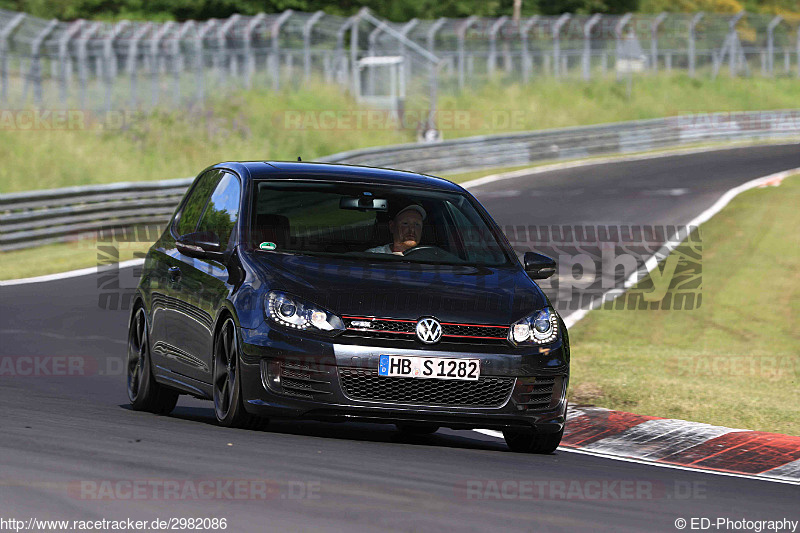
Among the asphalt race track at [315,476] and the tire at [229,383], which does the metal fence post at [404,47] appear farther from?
the tire at [229,383]

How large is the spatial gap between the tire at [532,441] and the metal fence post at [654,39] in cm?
4411

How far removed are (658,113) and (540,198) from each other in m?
25.7

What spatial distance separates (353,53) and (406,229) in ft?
113

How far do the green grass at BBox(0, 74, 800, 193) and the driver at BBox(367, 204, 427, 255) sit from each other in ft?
74.3

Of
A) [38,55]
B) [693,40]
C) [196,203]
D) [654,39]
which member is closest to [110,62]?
[38,55]

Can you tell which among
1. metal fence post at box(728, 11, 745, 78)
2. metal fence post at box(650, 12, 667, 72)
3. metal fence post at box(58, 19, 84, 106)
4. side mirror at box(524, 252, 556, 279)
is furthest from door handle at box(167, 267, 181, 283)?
metal fence post at box(728, 11, 745, 78)

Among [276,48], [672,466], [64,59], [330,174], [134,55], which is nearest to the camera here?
[672,466]

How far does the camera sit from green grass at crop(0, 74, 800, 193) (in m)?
33.5

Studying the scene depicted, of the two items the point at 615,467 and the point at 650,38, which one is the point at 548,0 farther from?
the point at 615,467

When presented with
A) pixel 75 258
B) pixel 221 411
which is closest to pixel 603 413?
pixel 221 411

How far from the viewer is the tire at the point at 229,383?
794 cm

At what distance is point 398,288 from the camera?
7.88 metres

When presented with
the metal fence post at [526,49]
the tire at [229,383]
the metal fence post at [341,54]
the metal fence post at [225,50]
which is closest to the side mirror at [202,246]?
the tire at [229,383]

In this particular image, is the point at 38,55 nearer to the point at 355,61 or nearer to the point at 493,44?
the point at 355,61
